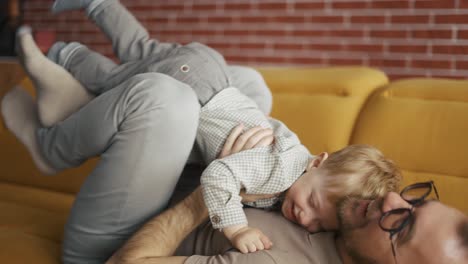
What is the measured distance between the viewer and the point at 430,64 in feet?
10.1

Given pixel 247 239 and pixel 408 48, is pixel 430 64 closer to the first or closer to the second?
pixel 408 48

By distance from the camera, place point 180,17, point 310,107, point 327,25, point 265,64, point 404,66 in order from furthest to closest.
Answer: point 180,17
point 265,64
point 327,25
point 404,66
point 310,107

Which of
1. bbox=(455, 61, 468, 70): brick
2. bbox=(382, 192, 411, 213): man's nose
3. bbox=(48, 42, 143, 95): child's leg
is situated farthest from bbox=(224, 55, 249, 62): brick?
bbox=(382, 192, 411, 213): man's nose

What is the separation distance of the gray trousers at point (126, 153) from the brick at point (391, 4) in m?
2.03

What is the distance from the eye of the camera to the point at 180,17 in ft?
12.9

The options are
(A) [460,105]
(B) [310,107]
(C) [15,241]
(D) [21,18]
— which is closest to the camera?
(C) [15,241]

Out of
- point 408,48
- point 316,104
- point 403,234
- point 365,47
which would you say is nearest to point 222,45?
point 365,47

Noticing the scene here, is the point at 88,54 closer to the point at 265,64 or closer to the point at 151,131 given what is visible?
the point at 151,131

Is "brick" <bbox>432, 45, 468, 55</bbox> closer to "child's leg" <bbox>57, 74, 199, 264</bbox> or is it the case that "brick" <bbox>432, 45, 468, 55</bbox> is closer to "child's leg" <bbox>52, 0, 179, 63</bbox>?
"child's leg" <bbox>52, 0, 179, 63</bbox>

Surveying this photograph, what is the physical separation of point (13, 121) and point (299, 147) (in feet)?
2.87

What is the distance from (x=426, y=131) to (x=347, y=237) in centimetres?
58

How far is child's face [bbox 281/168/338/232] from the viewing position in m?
1.38

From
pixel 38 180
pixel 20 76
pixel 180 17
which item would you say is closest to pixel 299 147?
pixel 38 180

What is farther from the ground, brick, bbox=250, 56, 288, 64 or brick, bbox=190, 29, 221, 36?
brick, bbox=190, 29, 221, 36
